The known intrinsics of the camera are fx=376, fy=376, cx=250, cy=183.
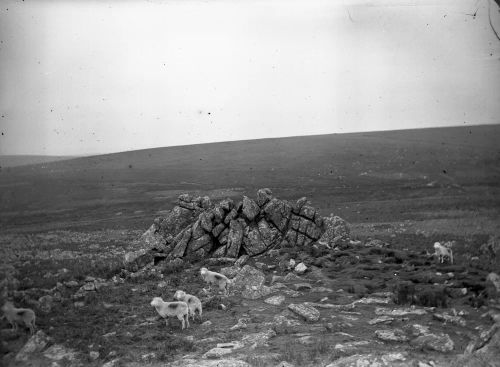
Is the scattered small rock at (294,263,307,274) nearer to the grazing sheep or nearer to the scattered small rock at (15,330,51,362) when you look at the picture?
the grazing sheep

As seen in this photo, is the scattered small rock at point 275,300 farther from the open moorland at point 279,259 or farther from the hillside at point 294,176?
the hillside at point 294,176

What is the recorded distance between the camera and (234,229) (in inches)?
467

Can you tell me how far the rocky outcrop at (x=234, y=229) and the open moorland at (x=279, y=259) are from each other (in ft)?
1.62

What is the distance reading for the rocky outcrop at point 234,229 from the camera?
38.6ft

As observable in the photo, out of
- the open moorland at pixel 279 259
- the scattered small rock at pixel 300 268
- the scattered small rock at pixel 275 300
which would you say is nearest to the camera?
the open moorland at pixel 279 259

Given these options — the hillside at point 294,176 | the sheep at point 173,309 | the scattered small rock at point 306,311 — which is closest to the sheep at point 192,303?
the sheep at point 173,309

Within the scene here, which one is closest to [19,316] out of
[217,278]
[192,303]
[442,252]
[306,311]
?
[192,303]

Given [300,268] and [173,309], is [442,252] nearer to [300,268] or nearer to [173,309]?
[300,268]

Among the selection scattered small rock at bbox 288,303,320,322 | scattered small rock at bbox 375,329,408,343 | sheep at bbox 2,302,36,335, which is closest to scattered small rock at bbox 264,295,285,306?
scattered small rock at bbox 288,303,320,322

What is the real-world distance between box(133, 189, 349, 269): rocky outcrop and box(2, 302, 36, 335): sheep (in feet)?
15.7

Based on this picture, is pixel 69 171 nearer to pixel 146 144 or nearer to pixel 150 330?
pixel 146 144

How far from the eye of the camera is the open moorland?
614cm

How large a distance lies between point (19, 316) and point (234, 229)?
6539 millimetres

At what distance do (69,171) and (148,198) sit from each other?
259cm
